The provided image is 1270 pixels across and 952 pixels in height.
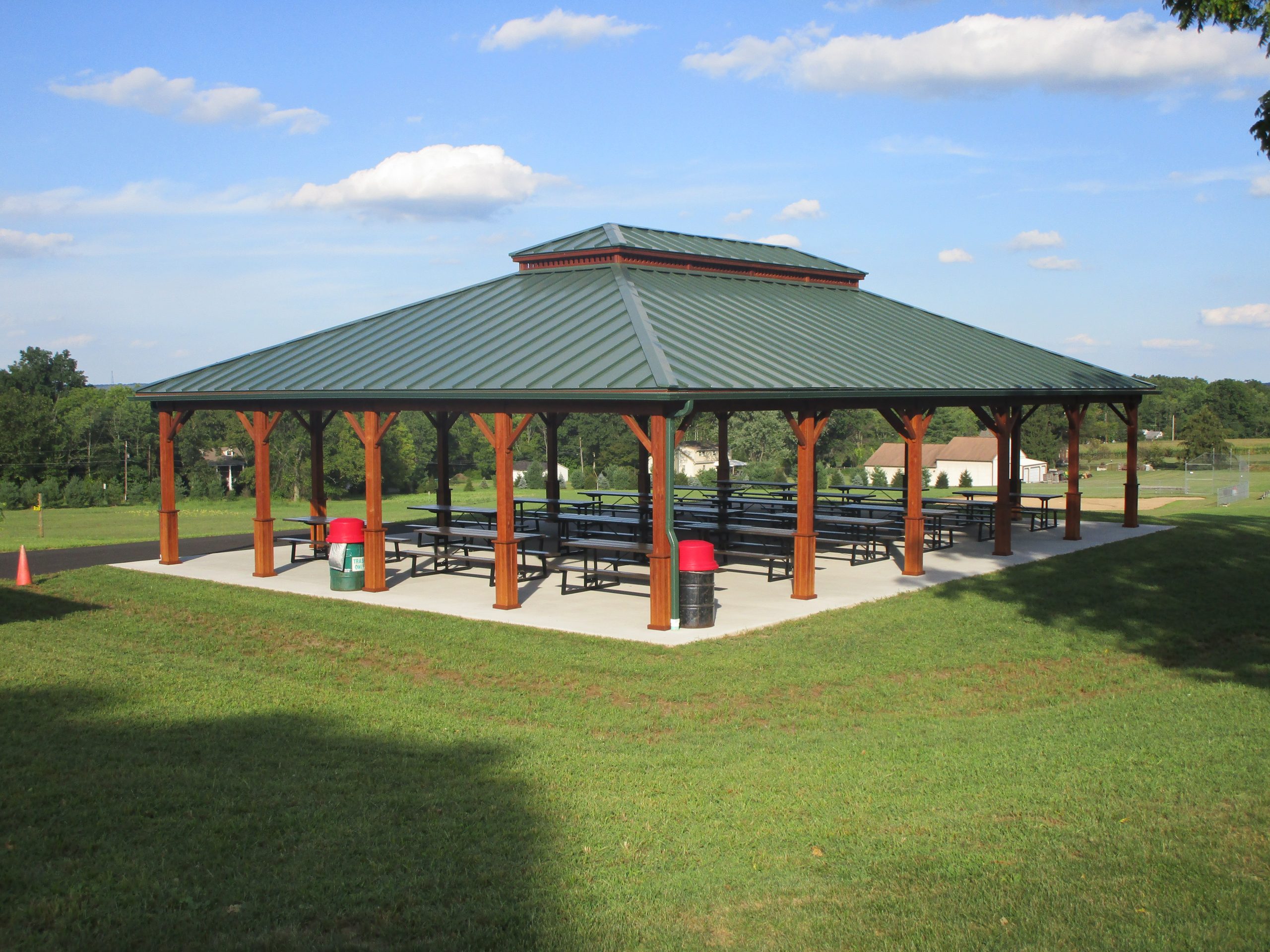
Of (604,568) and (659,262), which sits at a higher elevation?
(659,262)

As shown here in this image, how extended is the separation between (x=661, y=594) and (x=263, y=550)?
7576 millimetres

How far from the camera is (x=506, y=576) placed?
14.0m

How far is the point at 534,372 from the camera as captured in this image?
46.6 feet

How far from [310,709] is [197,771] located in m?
1.94

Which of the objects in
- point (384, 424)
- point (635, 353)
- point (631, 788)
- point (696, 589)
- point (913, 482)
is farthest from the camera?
point (913, 482)

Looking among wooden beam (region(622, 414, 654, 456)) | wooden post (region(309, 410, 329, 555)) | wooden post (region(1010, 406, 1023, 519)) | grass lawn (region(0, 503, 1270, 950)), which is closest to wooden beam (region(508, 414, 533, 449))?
wooden beam (region(622, 414, 654, 456))

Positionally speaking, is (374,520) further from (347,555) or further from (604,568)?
(604,568)

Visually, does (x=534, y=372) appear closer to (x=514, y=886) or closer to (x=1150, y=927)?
(x=514, y=886)

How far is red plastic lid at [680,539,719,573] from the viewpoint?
1285cm

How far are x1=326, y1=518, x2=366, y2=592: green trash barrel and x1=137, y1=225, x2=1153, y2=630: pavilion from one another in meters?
0.18

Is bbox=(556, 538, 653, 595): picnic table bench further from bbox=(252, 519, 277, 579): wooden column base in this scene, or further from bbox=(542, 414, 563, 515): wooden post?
bbox=(252, 519, 277, 579): wooden column base

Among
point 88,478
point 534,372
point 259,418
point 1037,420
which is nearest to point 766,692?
point 534,372

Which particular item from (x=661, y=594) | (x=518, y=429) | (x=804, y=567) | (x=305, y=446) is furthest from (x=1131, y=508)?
(x=305, y=446)

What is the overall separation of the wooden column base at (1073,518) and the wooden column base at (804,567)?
872 cm
